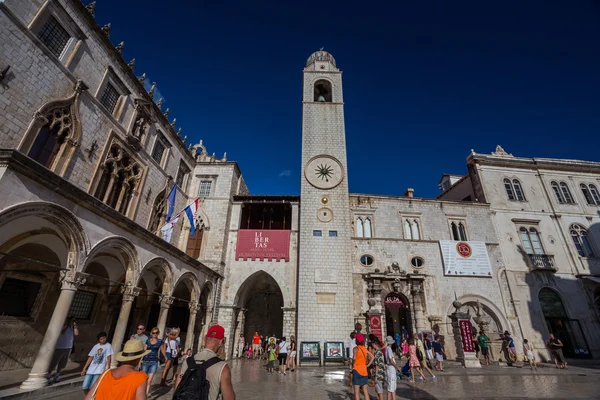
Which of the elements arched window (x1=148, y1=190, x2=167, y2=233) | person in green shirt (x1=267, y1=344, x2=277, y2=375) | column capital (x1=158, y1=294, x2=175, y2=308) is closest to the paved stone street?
person in green shirt (x1=267, y1=344, x2=277, y2=375)

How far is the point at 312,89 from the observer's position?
69.7ft

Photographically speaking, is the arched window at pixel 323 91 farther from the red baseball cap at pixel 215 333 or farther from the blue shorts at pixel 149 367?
the red baseball cap at pixel 215 333

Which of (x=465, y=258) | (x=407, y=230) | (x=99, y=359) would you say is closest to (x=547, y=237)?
(x=465, y=258)

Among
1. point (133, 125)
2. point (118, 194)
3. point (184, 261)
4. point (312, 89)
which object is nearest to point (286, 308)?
point (184, 261)

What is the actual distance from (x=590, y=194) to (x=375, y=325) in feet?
67.9

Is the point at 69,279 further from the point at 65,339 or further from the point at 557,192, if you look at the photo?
the point at 557,192

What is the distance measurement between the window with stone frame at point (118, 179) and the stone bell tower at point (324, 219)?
969 centimetres

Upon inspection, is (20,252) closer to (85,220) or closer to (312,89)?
(85,220)

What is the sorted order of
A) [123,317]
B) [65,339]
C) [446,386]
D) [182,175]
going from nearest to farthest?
1. [65,339]
2. [446,386]
3. [123,317]
4. [182,175]

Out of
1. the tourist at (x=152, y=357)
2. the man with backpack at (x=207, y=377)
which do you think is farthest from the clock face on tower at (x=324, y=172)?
the man with backpack at (x=207, y=377)

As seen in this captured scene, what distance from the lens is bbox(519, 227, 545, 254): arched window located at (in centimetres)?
1897

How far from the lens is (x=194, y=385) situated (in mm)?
2570

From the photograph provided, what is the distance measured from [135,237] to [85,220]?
2195 millimetres

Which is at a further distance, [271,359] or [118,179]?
[118,179]
